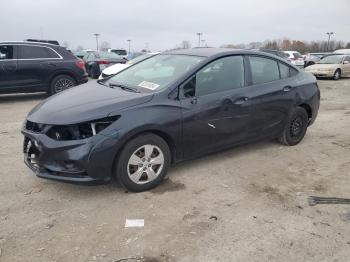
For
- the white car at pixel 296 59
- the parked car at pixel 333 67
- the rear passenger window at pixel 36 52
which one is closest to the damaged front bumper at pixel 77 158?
the rear passenger window at pixel 36 52

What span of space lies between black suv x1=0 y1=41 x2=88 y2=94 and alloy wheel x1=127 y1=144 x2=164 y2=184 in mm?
7184

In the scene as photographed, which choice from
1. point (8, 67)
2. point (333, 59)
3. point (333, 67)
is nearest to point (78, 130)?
point (8, 67)

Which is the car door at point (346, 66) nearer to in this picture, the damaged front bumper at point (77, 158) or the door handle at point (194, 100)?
the door handle at point (194, 100)

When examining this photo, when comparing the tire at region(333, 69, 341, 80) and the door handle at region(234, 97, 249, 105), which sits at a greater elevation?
the tire at region(333, 69, 341, 80)

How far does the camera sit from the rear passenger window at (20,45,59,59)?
33.8 ft

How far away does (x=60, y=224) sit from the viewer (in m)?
3.60

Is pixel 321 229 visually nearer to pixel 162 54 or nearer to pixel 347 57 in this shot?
pixel 162 54

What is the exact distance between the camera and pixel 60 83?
35.8 ft

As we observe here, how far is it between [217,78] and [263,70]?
1.01 metres

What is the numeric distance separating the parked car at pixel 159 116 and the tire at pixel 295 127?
32mm

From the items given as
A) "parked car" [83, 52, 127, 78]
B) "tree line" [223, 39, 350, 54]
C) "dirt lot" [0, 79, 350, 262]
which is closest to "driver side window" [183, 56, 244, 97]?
"dirt lot" [0, 79, 350, 262]

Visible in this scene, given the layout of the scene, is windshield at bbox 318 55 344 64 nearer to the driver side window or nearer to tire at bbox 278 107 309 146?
tire at bbox 278 107 309 146

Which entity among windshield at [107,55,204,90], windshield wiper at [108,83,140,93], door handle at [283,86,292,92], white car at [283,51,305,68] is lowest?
door handle at [283,86,292,92]

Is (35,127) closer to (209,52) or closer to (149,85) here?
(149,85)
